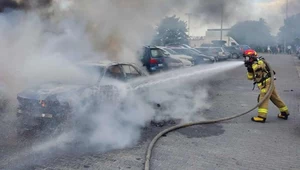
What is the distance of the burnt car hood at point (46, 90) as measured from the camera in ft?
17.3

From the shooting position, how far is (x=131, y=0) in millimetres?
9195

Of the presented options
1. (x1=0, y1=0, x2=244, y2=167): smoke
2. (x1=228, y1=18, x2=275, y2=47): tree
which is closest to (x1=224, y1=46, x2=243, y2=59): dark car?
(x1=228, y1=18, x2=275, y2=47): tree

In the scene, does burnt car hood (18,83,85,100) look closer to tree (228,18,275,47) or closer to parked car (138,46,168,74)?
tree (228,18,275,47)

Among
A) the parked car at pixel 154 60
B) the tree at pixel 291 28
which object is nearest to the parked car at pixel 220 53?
the parked car at pixel 154 60

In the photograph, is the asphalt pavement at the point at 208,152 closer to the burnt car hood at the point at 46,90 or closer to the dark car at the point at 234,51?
the burnt car hood at the point at 46,90

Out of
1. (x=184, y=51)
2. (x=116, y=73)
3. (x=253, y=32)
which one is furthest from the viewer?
(x=184, y=51)

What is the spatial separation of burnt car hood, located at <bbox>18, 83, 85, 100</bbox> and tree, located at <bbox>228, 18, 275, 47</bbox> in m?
6.31

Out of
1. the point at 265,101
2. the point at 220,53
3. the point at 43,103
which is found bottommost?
the point at 265,101

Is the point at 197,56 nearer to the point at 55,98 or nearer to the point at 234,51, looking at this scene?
the point at 234,51

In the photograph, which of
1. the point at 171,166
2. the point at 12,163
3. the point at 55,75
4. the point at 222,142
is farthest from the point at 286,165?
the point at 55,75

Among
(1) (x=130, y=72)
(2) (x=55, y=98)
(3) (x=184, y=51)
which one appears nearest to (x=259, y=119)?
(1) (x=130, y=72)

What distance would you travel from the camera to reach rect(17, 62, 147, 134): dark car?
517 cm

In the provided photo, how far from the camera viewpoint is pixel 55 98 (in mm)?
5211

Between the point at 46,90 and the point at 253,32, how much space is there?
7.64 meters
